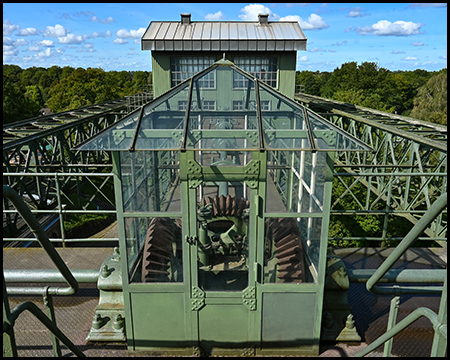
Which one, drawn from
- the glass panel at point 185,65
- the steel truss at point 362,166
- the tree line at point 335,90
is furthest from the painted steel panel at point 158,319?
the tree line at point 335,90

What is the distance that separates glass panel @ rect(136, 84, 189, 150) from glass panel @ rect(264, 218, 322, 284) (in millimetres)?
1661

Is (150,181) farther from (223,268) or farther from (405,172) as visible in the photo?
(405,172)

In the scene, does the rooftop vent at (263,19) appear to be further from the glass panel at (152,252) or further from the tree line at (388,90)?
the glass panel at (152,252)

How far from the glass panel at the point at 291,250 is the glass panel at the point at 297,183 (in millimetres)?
237

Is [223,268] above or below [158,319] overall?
above

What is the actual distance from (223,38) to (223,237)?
13984mm

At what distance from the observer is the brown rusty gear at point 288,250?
5.07 meters

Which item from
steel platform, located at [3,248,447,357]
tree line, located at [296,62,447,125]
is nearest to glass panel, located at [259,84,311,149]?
steel platform, located at [3,248,447,357]

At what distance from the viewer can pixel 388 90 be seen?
55469 millimetres

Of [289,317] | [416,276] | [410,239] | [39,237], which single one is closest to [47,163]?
[289,317]

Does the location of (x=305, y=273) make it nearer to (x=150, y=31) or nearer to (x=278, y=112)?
(x=278, y=112)

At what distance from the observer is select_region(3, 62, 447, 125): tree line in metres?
37.9

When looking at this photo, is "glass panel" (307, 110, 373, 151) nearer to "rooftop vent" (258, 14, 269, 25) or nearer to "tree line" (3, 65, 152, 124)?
"rooftop vent" (258, 14, 269, 25)

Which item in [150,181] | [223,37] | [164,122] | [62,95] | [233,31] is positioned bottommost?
[150,181]
